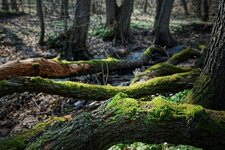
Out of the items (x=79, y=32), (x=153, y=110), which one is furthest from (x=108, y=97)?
(x=79, y=32)

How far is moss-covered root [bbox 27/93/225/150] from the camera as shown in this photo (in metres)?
4.23

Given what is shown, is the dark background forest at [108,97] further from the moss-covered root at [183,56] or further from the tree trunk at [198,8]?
the tree trunk at [198,8]

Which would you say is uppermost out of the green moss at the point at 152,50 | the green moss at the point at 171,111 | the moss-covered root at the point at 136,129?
the green moss at the point at 171,111

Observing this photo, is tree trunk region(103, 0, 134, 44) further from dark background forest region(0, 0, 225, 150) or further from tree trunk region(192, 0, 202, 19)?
tree trunk region(192, 0, 202, 19)

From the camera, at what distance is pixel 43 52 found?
1642cm

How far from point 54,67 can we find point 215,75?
17.1 feet

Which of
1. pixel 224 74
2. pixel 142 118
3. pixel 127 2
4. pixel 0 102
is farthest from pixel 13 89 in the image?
pixel 127 2

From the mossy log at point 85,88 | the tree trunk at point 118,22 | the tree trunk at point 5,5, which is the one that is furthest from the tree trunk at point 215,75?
the tree trunk at point 5,5

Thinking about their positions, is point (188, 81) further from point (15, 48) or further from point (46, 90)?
point (15, 48)

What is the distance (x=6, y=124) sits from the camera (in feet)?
25.3

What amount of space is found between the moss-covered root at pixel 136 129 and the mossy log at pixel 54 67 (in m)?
4.46

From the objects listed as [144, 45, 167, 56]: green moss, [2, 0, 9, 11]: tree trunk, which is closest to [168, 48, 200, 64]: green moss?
[144, 45, 167, 56]: green moss

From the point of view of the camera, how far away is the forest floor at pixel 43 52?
7.89 metres

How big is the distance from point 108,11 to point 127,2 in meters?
1.27
